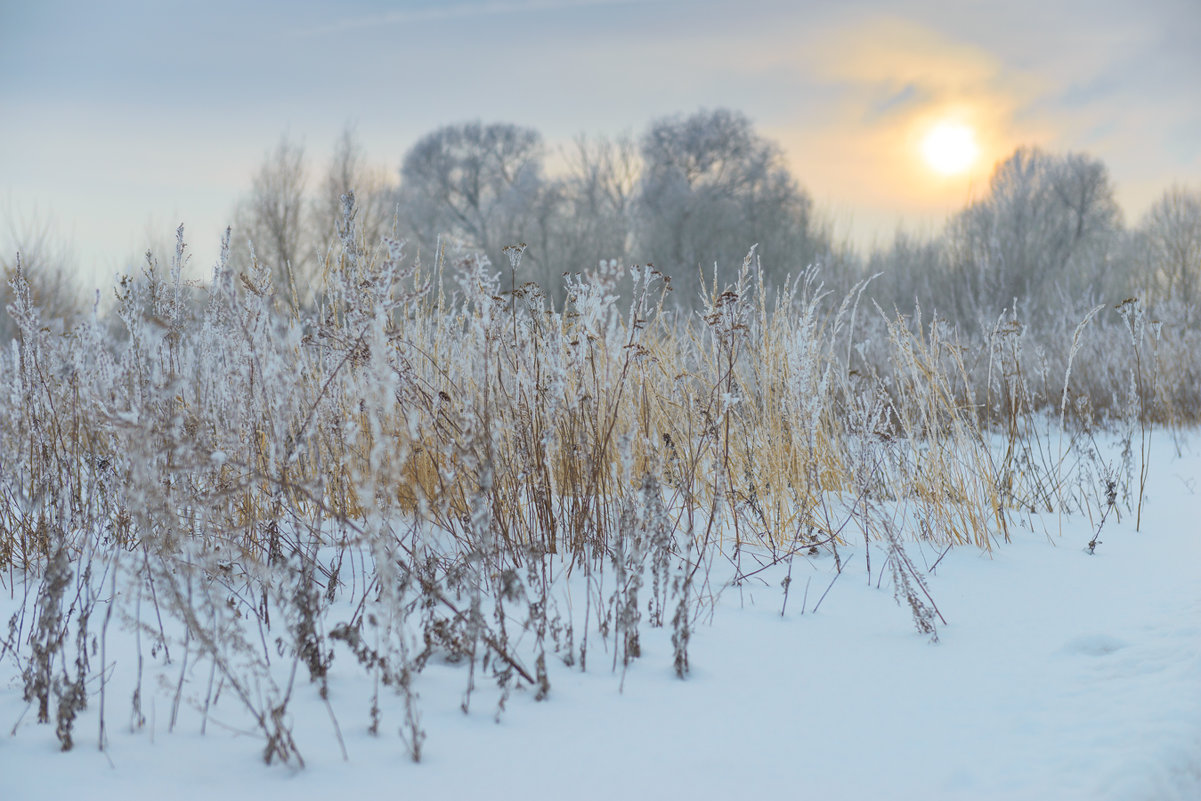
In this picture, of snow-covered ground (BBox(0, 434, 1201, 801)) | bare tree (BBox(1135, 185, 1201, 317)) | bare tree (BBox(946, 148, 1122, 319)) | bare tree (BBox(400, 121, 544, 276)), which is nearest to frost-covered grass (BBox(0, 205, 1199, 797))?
snow-covered ground (BBox(0, 434, 1201, 801))

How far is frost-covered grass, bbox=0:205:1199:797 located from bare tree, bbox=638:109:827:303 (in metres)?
17.1

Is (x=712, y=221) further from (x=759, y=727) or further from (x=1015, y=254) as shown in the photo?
(x=759, y=727)

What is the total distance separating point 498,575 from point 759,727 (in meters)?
0.87

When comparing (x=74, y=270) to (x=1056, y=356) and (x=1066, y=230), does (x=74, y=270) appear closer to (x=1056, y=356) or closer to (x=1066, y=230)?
(x=1056, y=356)

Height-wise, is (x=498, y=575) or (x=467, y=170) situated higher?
(x=467, y=170)

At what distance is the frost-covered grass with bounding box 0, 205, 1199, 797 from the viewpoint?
1.54 meters

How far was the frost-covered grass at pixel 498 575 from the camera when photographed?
60.7 inches

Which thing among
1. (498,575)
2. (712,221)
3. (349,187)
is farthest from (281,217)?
(498,575)

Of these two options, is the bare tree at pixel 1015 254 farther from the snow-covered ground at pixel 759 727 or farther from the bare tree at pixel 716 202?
the snow-covered ground at pixel 759 727

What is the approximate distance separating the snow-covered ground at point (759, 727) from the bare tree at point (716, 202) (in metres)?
18.2

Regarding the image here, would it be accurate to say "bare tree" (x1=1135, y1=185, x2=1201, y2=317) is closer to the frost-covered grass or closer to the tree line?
the tree line

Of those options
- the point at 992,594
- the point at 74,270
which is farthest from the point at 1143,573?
the point at 74,270

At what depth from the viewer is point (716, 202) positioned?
2250 centimetres

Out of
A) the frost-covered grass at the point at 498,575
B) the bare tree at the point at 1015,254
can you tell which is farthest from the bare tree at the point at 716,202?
the frost-covered grass at the point at 498,575
